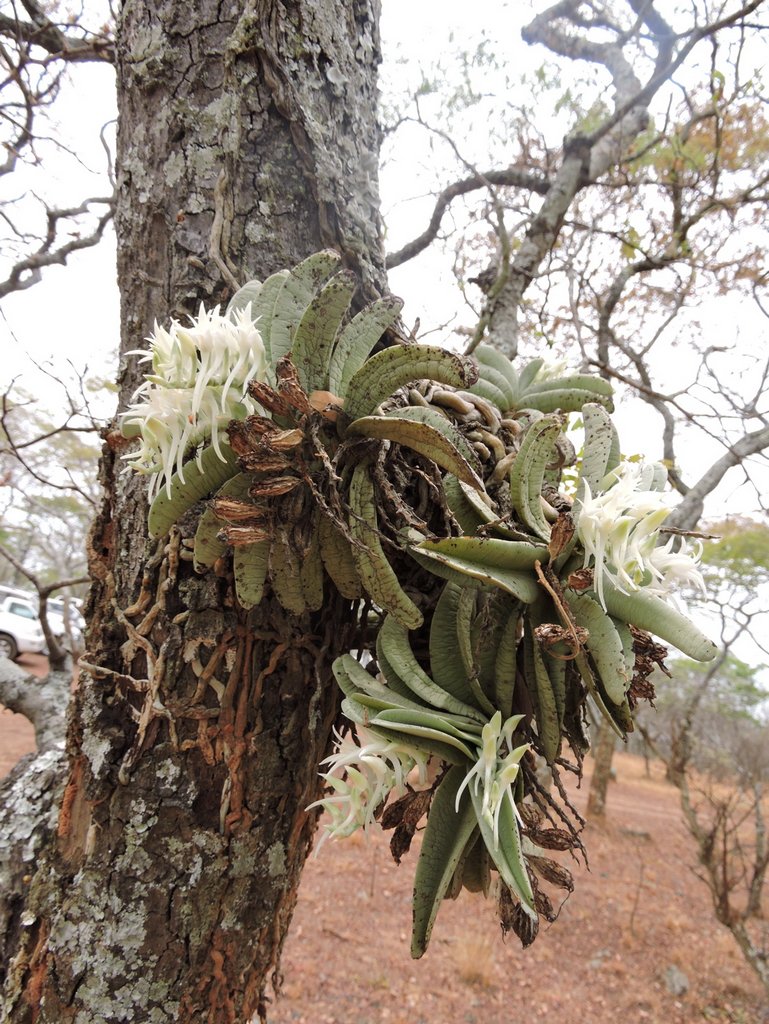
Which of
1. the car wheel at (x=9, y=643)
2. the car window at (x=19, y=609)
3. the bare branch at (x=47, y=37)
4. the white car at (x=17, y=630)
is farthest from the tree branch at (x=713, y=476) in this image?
the car window at (x=19, y=609)

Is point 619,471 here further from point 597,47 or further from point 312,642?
point 597,47

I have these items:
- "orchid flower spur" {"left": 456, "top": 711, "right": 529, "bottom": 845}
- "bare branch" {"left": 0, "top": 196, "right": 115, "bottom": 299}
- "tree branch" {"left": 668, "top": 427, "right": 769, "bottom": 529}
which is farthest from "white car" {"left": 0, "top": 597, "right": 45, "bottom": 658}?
"orchid flower spur" {"left": 456, "top": 711, "right": 529, "bottom": 845}

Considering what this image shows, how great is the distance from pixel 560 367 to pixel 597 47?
4425 mm

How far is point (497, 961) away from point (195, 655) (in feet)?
15.2

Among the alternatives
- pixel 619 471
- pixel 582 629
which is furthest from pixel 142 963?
pixel 619 471

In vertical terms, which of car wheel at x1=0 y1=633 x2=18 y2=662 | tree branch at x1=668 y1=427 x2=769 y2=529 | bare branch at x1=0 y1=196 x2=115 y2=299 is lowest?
car wheel at x1=0 y1=633 x2=18 y2=662

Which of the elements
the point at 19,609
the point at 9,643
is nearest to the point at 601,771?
the point at 9,643

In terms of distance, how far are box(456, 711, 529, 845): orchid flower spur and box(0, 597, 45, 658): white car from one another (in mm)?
11433

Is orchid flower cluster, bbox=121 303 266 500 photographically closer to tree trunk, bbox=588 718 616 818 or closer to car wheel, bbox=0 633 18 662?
tree trunk, bbox=588 718 616 818

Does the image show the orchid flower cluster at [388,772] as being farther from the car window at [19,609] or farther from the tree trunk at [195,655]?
the car window at [19,609]

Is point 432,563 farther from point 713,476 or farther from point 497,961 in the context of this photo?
point 497,961

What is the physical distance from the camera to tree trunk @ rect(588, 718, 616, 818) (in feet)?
23.2

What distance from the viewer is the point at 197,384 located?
0.71 m

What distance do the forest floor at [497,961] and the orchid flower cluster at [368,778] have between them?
2.85m
